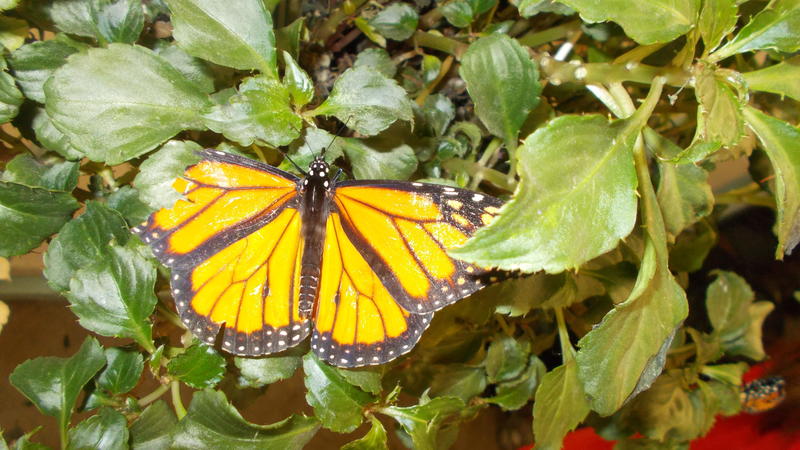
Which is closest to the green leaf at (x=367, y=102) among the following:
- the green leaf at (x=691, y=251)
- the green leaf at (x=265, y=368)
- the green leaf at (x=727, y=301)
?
the green leaf at (x=265, y=368)

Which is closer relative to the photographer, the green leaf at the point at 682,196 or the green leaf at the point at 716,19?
the green leaf at the point at 716,19

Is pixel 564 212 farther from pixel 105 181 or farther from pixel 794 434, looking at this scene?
pixel 794 434

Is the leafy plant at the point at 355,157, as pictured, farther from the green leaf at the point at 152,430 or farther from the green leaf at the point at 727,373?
the green leaf at the point at 727,373

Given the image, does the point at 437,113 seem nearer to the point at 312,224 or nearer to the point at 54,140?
the point at 312,224

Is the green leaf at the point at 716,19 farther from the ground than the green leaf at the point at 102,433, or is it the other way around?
the green leaf at the point at 716,19

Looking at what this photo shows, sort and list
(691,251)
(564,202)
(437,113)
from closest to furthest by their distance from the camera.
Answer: (564,202) < (437,113) < (691,251)

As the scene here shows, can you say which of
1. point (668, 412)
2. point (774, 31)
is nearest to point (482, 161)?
point (774, 31)

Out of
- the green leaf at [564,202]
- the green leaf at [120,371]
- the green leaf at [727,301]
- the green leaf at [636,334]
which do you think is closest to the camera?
the green leaf at [564,202]
